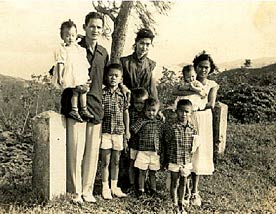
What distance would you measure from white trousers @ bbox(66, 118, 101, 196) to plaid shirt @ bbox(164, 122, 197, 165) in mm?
716

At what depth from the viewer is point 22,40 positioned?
7656 millimetres

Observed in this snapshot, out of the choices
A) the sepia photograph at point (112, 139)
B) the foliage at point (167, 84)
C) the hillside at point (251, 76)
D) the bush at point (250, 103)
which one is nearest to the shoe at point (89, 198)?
the sepia photograph at point (112, 139)

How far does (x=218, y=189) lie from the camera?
6566 millimetres

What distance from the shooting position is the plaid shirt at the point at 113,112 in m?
5.53

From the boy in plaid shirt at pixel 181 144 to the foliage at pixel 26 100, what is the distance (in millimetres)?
2997

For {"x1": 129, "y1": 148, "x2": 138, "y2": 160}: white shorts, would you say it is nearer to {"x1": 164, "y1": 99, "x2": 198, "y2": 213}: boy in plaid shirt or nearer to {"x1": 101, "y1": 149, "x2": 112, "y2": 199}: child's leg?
{"x1": 101, "y1": 149, "x2": 112, "y2": 199}: child's leg

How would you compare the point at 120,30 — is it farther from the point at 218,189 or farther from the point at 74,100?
the point at 74,100

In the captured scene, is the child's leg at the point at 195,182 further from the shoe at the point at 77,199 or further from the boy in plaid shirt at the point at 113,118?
the shoe at the point at 77,199

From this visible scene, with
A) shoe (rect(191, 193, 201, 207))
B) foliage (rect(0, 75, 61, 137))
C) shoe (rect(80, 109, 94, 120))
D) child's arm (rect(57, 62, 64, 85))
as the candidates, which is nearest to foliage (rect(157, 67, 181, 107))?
foliage (rect(0, 75, 61, 137))

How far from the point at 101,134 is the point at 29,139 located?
2616 millimetres

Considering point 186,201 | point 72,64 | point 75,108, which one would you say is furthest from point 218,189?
point 72,64

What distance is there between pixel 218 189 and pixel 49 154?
2.27m

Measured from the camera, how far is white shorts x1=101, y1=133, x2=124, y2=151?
5543 millimetres

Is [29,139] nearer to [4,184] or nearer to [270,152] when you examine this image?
[4,184]
